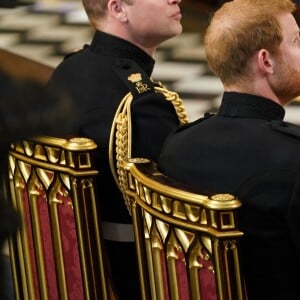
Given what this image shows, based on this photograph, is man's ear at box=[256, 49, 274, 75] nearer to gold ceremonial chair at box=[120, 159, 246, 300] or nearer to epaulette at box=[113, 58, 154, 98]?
gold ceremonial chair at box=[120, 159, 246, 300]

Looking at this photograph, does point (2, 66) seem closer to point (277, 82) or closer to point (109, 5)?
point (277, 82)

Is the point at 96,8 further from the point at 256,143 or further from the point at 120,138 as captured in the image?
the point at 256,143

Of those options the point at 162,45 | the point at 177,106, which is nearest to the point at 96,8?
the point at 177,106

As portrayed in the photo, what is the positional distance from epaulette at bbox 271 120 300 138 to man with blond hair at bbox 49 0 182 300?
49cm

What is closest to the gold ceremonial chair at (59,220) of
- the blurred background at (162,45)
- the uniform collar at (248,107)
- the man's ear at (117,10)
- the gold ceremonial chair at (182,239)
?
the gold ceremonial chair at (182,239)

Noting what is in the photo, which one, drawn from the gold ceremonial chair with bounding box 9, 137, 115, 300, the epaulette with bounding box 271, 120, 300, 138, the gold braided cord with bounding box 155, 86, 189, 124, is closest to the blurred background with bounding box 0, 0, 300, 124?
the gold braided cord with bounding box 155, 86, 189, 124

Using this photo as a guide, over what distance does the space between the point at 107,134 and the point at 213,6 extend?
4484 mm

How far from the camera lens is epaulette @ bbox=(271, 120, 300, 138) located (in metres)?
1.81

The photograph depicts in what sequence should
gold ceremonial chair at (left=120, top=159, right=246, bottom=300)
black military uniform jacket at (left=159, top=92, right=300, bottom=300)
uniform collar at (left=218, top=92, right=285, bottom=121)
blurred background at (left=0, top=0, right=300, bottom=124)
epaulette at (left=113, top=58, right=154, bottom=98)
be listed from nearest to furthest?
gold ceremonial chair at (left=120, top=159, right=246, bottom=300) → black military uniform jacket at (left=159, top=92, right=300, bottom=300) → uniform collar at (left=218, top=92, right=285, bottom=121) → epaulette at (left=113, top=58, right=154, bottom=98) → blurred background at (left=0, top=0, right=300, bottom=124)

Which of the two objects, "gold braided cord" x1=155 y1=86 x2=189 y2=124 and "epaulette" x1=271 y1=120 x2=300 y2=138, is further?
"gold braided cord" x1=155 y1=86 x2=189 y2=124

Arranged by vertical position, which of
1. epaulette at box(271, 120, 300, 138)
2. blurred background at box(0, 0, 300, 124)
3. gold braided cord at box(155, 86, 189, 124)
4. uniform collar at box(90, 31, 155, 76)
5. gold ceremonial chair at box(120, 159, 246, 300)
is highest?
uniform collar at box(90, 31, 155, 76)

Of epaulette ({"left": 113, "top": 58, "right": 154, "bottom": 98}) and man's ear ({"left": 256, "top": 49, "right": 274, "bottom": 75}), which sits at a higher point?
man's ear ({"left": 256, "top": 49, "right": 274, "bottom": 75})

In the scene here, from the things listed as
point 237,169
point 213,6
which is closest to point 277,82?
point 237,169

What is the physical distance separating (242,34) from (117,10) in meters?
0.62
